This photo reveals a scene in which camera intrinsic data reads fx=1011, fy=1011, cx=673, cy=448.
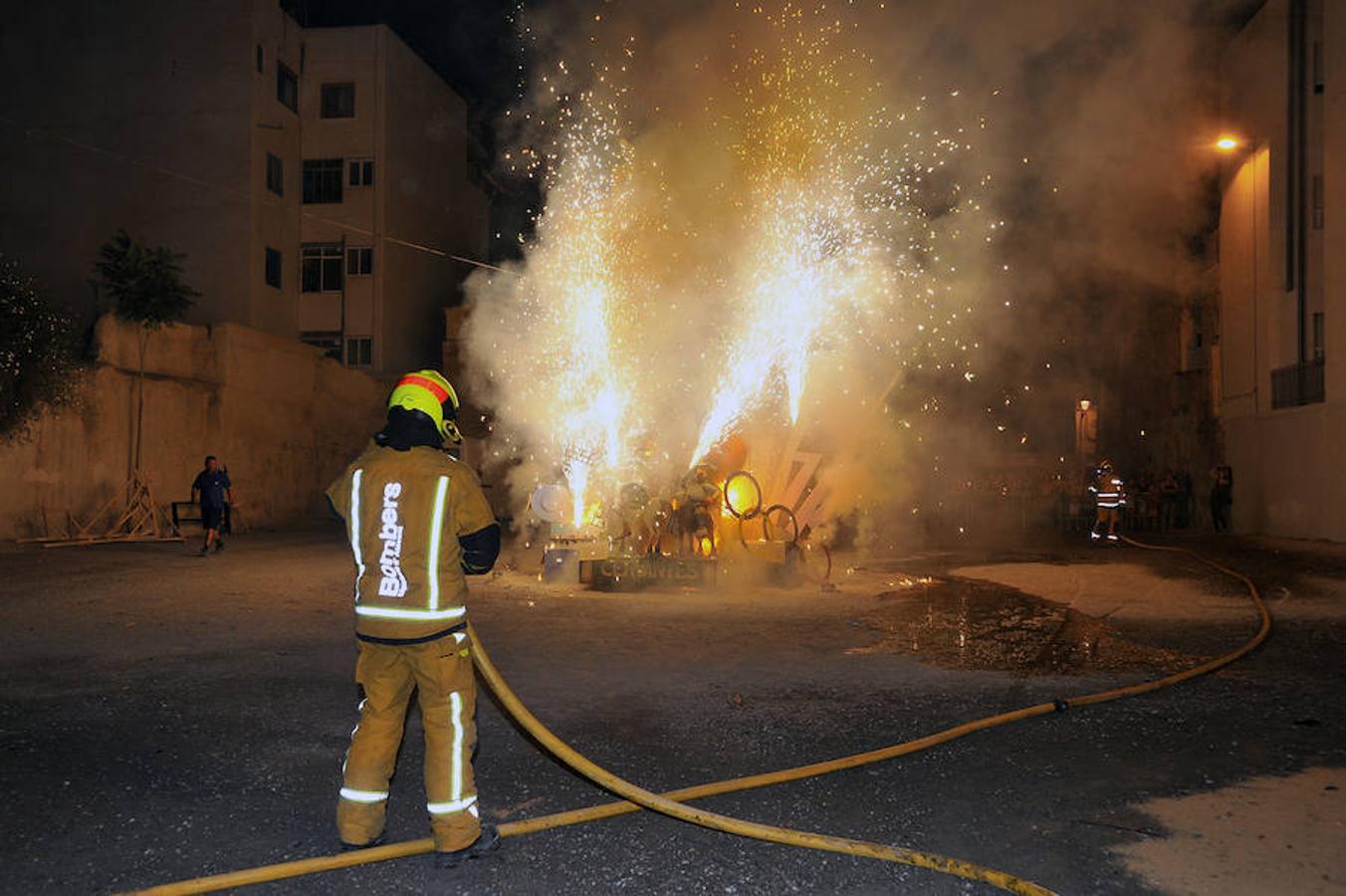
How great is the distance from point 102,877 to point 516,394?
18.2 m

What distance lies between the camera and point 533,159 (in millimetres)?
14648

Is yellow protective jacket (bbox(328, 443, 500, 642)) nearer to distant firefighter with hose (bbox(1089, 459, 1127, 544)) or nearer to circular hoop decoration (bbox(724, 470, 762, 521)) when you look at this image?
circular hoop decoration (bbox(724, 470, 762, 521))

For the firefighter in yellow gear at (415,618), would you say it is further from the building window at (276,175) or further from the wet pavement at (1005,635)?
the building window at (276,175)

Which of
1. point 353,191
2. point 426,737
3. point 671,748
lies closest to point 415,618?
point 426,737

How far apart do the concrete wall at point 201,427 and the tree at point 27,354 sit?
403 mm

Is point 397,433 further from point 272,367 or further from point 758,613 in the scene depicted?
point 272,367

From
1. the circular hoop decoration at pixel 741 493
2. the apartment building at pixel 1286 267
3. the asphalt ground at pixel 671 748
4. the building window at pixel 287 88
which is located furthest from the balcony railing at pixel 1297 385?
the building window at pixel 287 88

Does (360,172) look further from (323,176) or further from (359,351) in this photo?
(359,351)

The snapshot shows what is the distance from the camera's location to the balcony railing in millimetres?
17375

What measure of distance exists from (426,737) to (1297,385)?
1896 centimetres

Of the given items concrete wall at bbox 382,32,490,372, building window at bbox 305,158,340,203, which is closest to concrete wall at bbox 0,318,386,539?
concrete wall at bbox 382,32,490,372

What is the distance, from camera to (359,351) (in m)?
29.3

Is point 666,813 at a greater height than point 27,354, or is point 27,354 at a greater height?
point 27,354

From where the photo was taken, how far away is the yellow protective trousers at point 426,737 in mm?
3445
